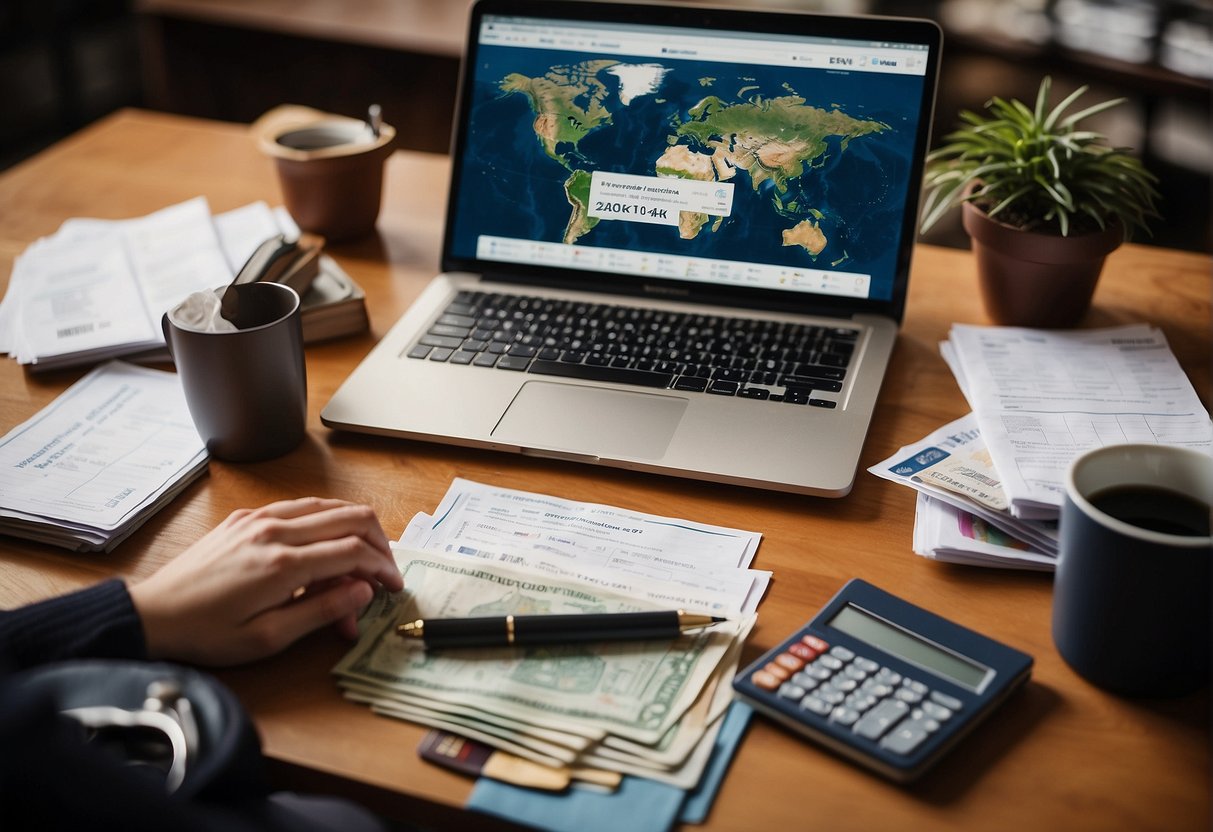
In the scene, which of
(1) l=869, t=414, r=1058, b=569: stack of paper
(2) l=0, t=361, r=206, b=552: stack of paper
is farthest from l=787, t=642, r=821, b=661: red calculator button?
(2) l=0, t=361, r=206, b=552: stack of paper

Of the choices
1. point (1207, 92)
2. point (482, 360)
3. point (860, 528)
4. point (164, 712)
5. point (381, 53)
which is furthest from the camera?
point (381, 53)

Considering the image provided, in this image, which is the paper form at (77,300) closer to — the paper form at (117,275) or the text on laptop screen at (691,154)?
the paper form at (117,275)

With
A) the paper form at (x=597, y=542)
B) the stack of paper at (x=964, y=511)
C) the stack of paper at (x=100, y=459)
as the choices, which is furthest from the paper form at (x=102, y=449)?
the stack of paper at (x=964, y=511)

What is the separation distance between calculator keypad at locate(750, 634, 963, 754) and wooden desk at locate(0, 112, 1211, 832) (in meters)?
0.03

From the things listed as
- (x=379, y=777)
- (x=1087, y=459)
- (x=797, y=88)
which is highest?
(x=797, y=88)

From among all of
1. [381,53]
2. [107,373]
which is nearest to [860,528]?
[107,373]

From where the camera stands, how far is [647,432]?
96 centimetres

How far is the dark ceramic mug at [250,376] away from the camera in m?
0.90

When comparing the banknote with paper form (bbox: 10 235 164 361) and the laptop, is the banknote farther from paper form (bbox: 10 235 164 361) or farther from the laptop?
paper form (bbox: 10 235 164 361)

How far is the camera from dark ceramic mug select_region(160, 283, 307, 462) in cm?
90

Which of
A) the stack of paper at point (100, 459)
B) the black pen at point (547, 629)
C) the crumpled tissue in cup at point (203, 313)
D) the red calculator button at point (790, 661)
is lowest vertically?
the stack of paper at point (100, 459)

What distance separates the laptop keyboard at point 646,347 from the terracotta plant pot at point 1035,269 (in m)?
0.18

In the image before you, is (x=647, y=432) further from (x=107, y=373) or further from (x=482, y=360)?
(x=107, y=373)

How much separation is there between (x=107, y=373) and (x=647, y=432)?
554mm
